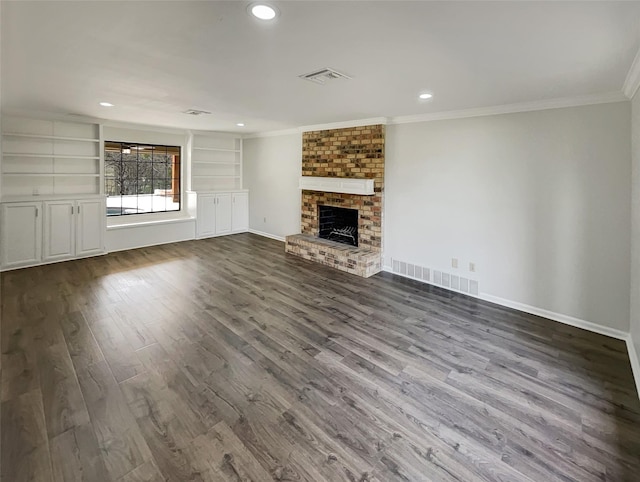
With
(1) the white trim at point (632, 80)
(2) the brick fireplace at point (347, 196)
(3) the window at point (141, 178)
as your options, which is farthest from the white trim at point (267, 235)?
(1) the white trim at point (632, 80)

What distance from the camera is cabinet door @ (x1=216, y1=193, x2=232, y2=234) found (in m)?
7.68

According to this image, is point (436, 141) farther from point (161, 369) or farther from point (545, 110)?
point (161, 369)

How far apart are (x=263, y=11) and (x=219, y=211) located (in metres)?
6.28

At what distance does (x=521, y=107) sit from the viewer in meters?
3.74

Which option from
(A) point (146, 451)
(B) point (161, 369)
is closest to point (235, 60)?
(B) point (161, 369)

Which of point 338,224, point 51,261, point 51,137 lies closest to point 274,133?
point 338,224

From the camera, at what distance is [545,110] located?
11.8ft

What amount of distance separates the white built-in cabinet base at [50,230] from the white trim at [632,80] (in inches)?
286

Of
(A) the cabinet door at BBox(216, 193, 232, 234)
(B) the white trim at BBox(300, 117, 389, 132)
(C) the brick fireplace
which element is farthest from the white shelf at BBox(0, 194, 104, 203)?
(B) the white trim at BBox(300, 117, 389, 132)

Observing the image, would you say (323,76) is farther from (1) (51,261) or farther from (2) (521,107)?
(1) (51,261)

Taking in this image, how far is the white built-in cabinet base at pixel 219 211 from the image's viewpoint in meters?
7.35

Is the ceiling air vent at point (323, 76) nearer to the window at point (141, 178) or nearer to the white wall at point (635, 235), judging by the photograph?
the white wall at point (635, 235)

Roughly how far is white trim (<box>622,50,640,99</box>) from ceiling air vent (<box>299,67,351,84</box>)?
2.22m

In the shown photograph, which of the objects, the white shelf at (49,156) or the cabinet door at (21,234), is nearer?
the cabinet door at (21,234)
